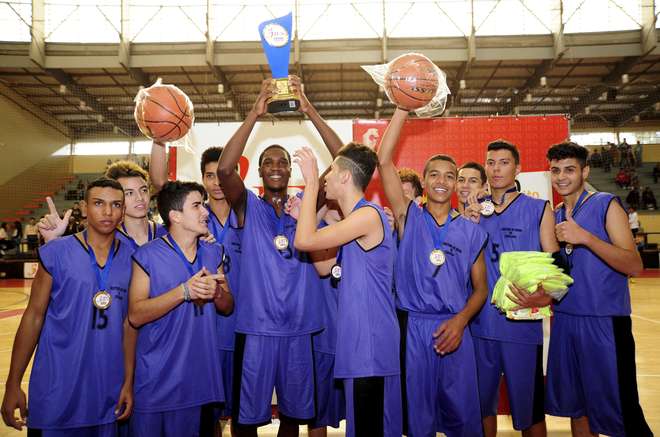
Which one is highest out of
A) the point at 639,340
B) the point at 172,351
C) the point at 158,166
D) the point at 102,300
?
the point at 158,166

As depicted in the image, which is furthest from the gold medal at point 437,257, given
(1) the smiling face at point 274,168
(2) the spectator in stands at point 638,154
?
(2) the spectator in stands at point 638,154

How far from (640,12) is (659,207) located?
961 centimetres

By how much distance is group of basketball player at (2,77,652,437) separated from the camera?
277cm

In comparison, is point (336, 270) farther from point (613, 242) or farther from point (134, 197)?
point (613, 242)

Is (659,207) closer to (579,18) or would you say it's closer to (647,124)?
(647,124)

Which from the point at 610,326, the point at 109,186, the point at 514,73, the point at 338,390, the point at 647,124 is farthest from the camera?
the point at 647,124

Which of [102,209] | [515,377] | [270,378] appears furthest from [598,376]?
[102,209]

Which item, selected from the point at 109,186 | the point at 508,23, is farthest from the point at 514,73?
the point at 109,186

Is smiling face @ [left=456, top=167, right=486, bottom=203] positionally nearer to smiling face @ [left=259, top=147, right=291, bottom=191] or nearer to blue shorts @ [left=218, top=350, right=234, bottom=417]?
smiling face @ [left=259, top=147, right=291, bottom=191]

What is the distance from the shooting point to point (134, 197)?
3457 mm

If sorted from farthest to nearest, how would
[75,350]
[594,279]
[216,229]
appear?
[216,229] → [594,279] → [75,350]

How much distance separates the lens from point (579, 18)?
54.5ft

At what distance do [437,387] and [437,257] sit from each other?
805 millimetres

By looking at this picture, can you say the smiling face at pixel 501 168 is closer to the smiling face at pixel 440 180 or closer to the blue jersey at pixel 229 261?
the smiling face at pixel 440 180
